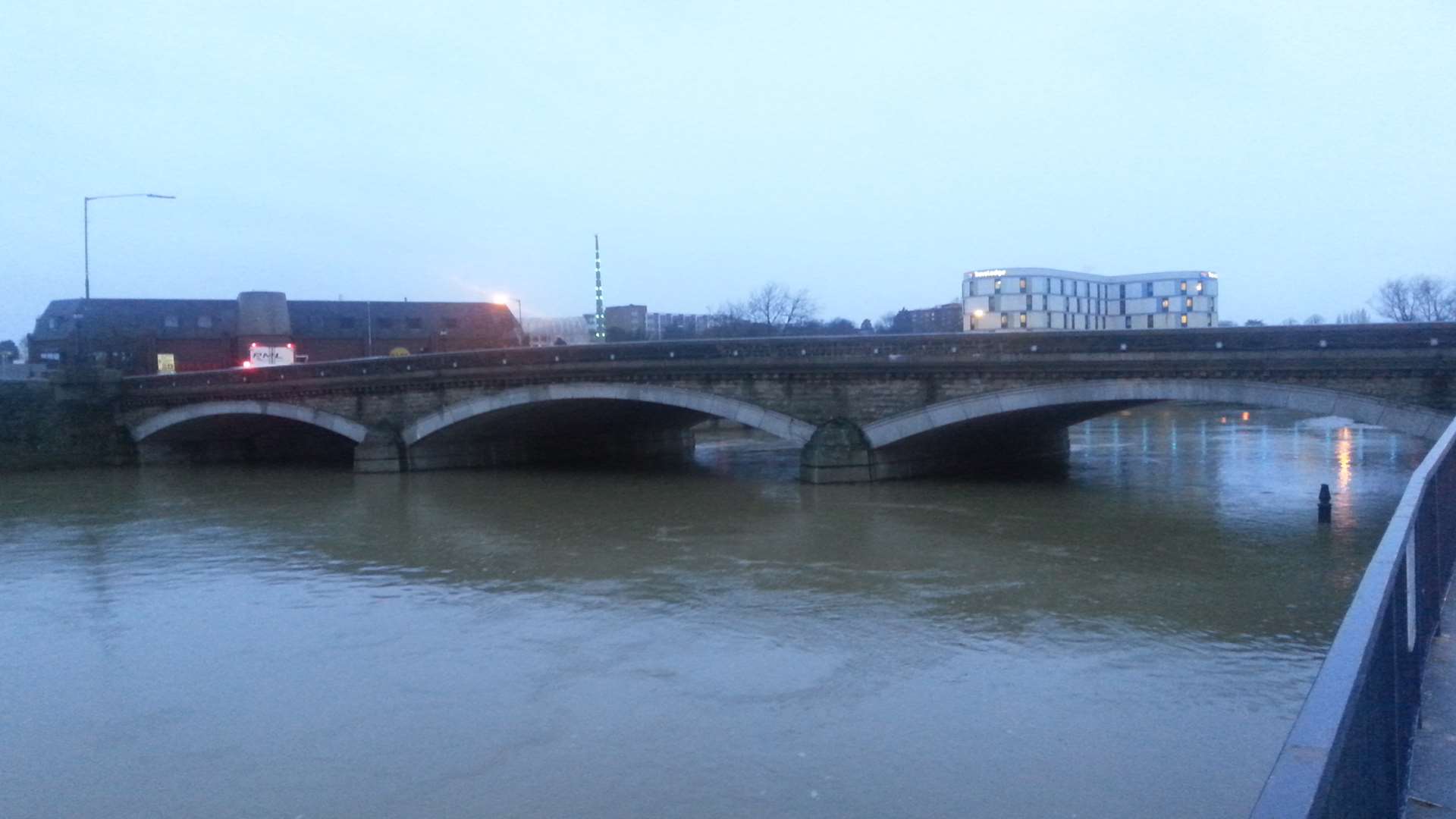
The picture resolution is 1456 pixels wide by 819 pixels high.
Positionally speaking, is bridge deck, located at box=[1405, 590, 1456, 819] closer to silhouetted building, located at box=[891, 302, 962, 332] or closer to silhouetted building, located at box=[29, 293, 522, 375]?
silhouetted building, located at box=[29, 293, 522, 375]

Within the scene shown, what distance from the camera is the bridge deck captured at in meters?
3.87

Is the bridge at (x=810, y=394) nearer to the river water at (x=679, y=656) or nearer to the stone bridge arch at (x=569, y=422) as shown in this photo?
the stone bridge arch at (x=569, y=422)

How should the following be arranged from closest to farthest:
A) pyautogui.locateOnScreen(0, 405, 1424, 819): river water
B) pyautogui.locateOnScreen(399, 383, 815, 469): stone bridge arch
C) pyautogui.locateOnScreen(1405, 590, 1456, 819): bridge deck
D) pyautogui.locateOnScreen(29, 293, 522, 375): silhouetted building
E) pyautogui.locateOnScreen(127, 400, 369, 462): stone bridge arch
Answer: pyautogui.locateOnScreen(1405, 590, 1456, 819): bridge deck, pyautogui.locateOnScreen(0, 405, 1424, 819): river water, pyautogui.locateOnScreen(399, 383, 815, 469): stone bridge arch, pyautogui.locateOnScreen(127, 400, 369, 462): stone bridge arch, pyautogui.locateOnScreen(29, 293, 522, 375): silhouetted building

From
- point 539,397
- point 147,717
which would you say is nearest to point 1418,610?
point 147,717

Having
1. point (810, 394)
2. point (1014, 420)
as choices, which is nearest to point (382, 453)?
point (810, 394)

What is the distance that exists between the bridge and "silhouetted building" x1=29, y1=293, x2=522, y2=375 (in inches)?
790

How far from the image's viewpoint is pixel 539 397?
29375mm

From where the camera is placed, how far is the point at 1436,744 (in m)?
4.36

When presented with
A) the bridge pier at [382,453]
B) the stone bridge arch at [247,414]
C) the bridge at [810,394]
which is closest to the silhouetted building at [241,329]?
the stone bridge arch at [247,414]

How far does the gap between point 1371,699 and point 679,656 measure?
8965 mm

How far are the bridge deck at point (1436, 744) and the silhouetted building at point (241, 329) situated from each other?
53.3 m

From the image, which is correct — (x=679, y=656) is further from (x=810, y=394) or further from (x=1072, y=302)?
(x=1072, y=302)

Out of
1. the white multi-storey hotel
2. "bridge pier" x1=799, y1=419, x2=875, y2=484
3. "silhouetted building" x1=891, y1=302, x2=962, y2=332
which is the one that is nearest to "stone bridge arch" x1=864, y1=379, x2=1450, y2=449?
"bridge pier" x1=799, y1=419, x2=875, y2=484

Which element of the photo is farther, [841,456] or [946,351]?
[841,456]
